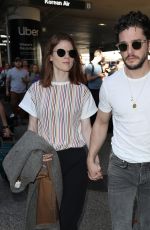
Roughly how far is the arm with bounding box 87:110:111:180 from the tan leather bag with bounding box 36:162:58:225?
1.01 feet

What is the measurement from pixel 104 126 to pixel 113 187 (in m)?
→ 0.46

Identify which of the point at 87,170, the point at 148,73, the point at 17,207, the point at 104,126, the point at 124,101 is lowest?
the point at 17,207

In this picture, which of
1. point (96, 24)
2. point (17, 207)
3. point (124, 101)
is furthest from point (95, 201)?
point (96, 24)

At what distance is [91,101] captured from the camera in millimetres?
3088

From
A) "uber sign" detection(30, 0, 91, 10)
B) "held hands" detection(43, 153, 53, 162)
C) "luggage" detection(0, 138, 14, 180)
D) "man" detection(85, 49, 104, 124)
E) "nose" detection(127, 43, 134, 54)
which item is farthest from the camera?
"uber sign" detection(30, 0, 91, 10)

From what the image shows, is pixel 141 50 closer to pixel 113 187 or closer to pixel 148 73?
pixel 148 73

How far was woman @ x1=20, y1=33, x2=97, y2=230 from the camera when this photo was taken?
9.60 ft

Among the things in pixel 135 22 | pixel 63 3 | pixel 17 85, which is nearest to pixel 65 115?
pixel 135 22

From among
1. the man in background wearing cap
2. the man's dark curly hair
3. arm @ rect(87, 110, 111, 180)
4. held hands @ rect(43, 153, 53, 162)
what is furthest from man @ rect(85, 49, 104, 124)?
the man's dark curly hair

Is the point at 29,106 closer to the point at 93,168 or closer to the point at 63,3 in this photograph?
the point at 93,168

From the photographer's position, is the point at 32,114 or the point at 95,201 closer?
the point at 32,114

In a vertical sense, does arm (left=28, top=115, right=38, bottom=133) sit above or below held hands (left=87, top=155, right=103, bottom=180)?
above

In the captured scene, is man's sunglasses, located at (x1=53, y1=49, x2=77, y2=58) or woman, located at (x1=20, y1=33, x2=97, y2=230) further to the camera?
man's sunglasses, located at (x1=53, y1=49, x2=77, y2=58)

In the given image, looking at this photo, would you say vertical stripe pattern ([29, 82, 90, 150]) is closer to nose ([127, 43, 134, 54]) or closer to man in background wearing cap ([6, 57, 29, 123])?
nose ([127, 43, 134, 54])
